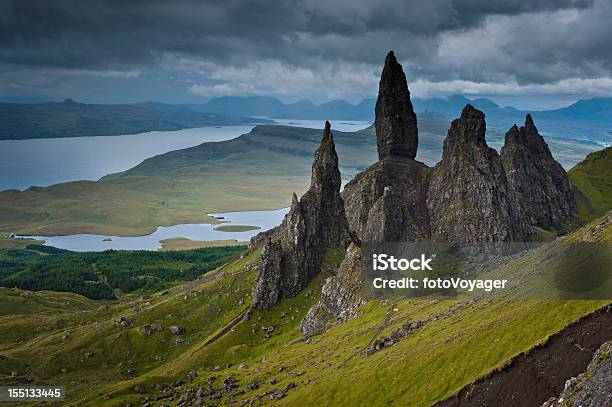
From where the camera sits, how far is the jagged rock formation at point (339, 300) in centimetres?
16962

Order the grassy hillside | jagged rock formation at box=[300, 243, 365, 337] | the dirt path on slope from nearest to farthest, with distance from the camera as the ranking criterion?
the dirt path on slope < the grassy hillside < jagged rock formation at box=[300, 243, 365, 337]

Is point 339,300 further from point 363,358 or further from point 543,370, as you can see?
point 543,370

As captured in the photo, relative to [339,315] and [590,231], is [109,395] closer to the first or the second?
[339,315]

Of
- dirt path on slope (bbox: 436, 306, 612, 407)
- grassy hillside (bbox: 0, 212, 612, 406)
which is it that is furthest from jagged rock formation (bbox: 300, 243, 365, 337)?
dirt path on slope (bbox: 436, 306, 612, 407)

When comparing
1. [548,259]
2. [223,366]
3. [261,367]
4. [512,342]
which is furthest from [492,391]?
[223,366]

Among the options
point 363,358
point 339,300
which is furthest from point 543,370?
point 339,300

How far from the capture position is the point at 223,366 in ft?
579

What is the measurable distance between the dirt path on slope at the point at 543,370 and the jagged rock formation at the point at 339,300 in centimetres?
8717

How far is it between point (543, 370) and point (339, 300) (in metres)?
105

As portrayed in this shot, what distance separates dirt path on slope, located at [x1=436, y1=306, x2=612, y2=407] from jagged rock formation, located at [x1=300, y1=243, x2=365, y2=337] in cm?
8717

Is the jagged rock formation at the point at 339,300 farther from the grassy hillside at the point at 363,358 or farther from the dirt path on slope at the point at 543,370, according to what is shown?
the dirt path on slope at the point at 543,370

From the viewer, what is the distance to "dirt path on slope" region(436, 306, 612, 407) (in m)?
70.4

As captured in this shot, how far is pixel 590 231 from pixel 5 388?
614 feet

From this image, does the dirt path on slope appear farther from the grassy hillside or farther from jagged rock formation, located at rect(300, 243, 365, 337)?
jagged rock formation, located at rect(300, 243, 365, 337)
